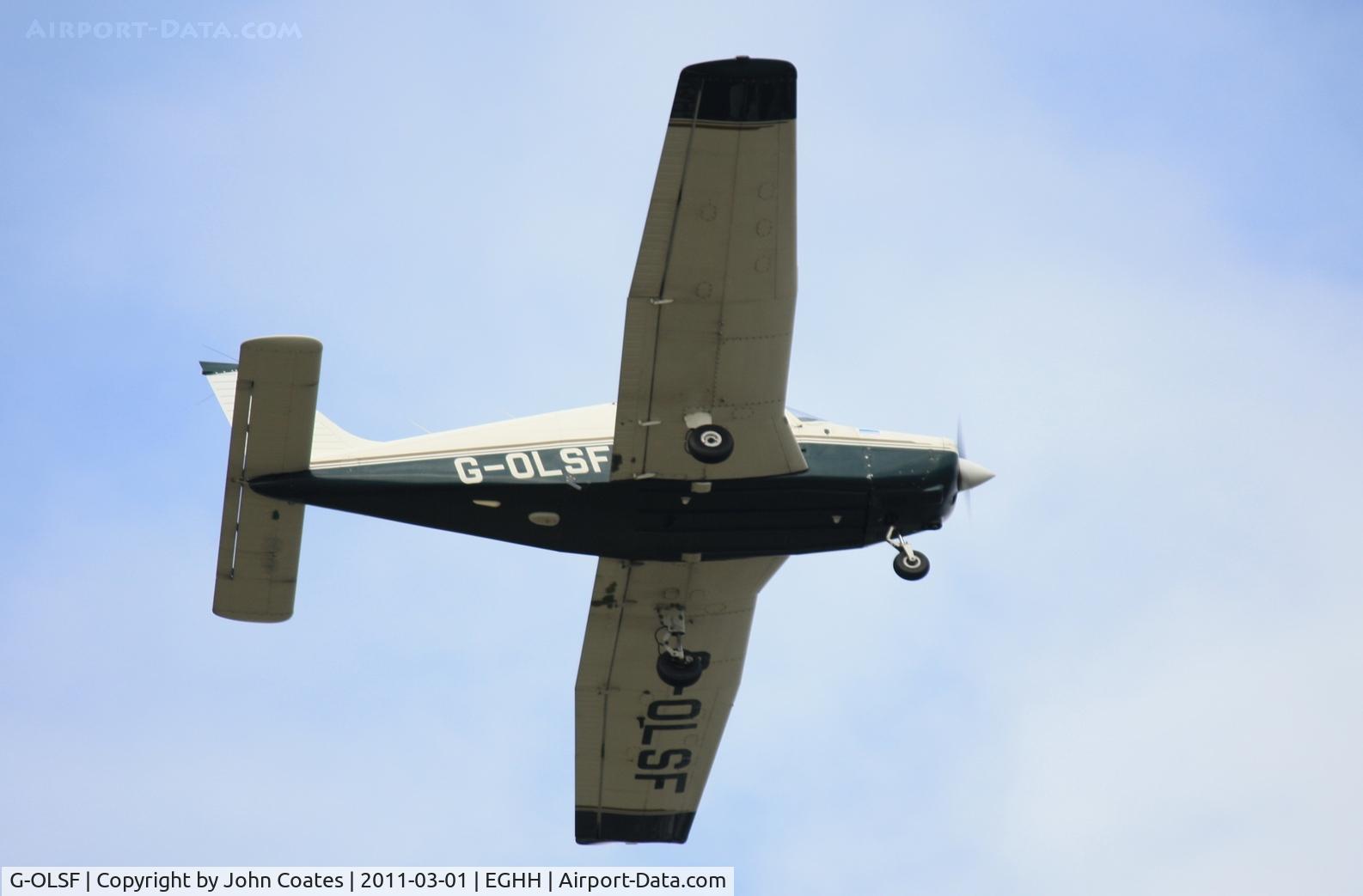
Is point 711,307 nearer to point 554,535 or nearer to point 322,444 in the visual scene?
point 554,535

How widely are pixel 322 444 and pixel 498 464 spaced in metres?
2.16

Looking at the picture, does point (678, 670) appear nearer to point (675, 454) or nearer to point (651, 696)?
point (651, 696)

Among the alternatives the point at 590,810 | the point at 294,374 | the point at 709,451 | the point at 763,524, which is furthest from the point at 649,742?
the point at 294,374

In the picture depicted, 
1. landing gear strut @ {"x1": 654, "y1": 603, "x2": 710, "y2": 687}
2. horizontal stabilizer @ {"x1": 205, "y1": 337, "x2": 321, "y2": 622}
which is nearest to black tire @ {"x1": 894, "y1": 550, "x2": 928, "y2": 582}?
landing gear strut @ {"x1": 654, "y1": 603, "x2": 710, "y2": 687}

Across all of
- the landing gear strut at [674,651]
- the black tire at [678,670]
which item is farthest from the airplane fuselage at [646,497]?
the black tire at [678,670]

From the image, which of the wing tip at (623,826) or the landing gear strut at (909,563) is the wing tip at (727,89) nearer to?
the landing gear strut at (909,563)

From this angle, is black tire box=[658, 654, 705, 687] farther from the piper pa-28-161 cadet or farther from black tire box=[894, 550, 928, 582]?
black tire box=[894, 550, 928, 582]

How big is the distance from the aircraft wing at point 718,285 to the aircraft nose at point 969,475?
231 cm

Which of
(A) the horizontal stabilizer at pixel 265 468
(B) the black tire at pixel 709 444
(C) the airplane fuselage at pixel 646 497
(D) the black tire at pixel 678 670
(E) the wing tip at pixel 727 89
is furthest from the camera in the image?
(D) the black tire at pixel 678 670

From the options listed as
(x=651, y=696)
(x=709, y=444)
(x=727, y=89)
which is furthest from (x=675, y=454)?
(x=651, y=696)

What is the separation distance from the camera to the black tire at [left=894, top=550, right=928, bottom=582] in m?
21.9

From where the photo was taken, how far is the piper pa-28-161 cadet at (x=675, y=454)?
18969mm

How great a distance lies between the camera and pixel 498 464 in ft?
69.5

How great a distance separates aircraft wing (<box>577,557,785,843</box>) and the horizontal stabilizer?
4.07 metres
